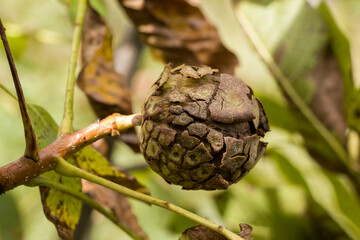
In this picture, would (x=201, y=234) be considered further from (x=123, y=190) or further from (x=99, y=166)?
(x=99, y=166)

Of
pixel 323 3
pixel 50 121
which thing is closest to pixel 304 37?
pixel 323 3

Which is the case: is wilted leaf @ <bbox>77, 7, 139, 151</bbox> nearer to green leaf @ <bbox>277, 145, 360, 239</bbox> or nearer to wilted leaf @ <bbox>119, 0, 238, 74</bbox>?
wilted leaf @ <bbox>119, 0, 238, 74</bbox>

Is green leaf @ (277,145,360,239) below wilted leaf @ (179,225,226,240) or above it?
below

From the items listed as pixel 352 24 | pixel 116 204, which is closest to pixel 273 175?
pixel 352 24

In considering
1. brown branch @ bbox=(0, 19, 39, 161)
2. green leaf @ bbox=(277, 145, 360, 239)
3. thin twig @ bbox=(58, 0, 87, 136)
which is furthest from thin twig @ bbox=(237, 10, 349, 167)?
brown branch @ bbox=(0, 19, 39, 161)

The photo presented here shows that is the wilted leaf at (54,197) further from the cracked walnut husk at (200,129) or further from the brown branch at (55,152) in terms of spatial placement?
the cracked walnut husk at (200,129)
